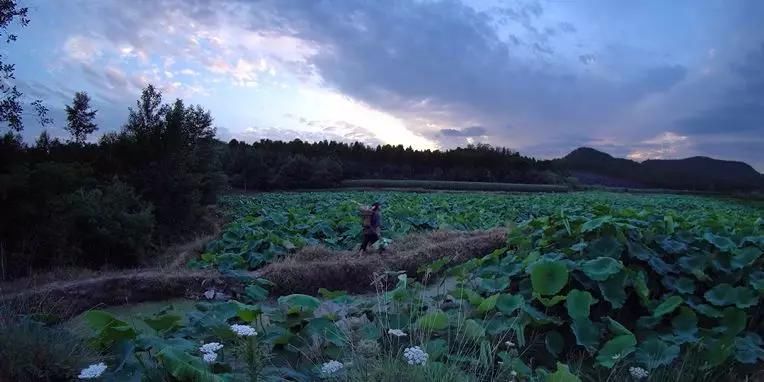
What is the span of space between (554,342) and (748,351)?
166 centimetres

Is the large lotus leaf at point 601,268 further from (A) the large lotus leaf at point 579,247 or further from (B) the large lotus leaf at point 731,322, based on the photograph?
(B) the large lotus leaf at point 731,322

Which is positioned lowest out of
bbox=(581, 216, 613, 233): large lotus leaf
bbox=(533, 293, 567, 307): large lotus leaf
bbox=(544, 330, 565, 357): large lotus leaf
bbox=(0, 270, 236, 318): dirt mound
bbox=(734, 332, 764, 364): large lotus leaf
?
bbox=(0, 270, 236, 318): dirt mound

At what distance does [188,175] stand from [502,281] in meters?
18.9

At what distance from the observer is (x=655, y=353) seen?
4379 millimetres

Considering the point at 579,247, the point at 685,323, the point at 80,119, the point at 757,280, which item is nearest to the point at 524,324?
the point at 685,323

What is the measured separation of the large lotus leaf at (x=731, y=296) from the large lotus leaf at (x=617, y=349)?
73.8 inches

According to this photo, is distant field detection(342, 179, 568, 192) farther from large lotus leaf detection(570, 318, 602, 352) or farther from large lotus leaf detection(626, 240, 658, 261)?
large lotus leaf detection(570, 318, 602, 352)

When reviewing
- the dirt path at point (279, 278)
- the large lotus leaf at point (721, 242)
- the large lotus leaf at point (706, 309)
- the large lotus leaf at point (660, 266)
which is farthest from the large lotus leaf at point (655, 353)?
the dirt path at point (279, 278)

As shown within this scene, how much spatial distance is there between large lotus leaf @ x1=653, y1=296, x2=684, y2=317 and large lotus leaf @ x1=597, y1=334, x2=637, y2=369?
103cm

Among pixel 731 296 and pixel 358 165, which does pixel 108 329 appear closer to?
pixel 731 296

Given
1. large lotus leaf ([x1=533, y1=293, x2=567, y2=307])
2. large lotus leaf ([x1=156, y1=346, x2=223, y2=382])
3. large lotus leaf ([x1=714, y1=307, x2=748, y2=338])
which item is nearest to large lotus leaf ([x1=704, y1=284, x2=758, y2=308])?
large lotus leaf ([x1=714, y1=307, x2=748, y2=338])

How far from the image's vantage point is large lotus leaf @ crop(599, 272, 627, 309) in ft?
17.0

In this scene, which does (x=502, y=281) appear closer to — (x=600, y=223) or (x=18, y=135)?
(x=600, y=223)

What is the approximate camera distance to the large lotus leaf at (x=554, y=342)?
4.64 m
